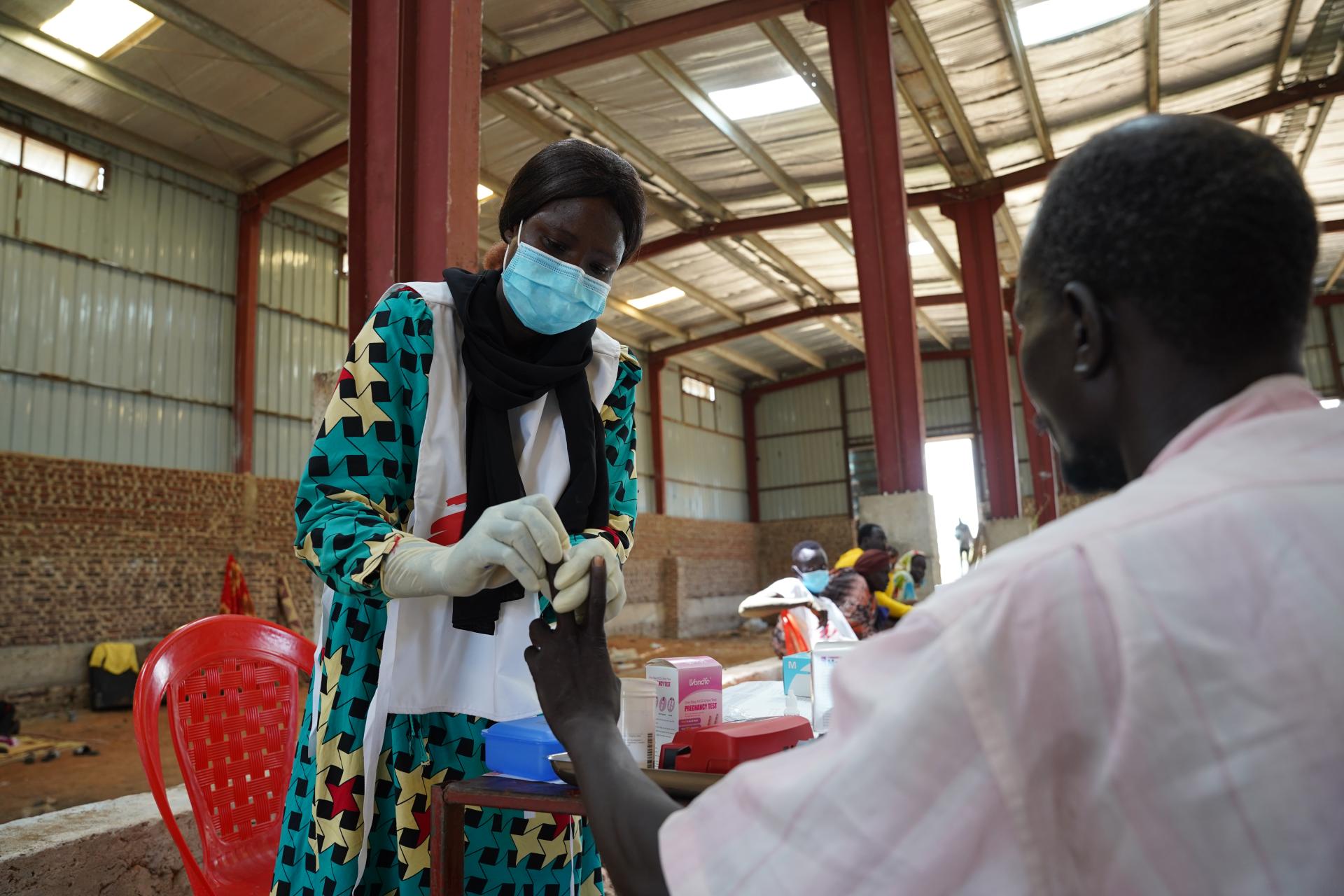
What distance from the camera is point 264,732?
234cm

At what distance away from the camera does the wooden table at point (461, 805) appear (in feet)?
4.30

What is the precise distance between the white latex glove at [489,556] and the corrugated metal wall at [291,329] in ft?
40.8

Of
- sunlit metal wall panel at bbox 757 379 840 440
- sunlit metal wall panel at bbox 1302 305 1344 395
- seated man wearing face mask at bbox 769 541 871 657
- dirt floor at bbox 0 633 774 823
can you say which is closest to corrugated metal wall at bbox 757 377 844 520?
sunlit metal wall panel at bbox 757 379 840 440

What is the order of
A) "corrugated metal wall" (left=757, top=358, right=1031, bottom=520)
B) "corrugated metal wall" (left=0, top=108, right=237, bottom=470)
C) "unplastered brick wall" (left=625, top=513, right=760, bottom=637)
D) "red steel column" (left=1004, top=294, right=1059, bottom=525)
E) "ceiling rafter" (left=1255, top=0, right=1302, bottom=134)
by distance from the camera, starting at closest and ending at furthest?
"corrugated metal wall" (left=0, top=108, right=237, bottom=470)
"ceiling rafter" (left=1255, top=0, right=1302, bottom=134)
"red steel column" (left=1004, top=294, right=1059, bottom=525)
"unplastered brick wall" (left=625, top=513, right=760, bottom=637)
"corrugated metal wall" (left=757, top=358, right=1031, bottom=520)

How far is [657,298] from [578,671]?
17.0 metres

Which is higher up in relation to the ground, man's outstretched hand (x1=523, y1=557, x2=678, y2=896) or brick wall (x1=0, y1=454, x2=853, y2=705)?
brick wall (x1=0, y1=454, x2=853, y2=705)

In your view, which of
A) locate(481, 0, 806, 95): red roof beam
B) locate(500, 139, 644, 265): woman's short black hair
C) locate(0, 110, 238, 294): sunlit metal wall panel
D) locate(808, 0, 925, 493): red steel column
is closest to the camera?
locate(500, 139, 644, 265): woman's short black hair

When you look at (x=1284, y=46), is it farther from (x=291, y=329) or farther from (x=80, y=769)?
(x=80, y=769)

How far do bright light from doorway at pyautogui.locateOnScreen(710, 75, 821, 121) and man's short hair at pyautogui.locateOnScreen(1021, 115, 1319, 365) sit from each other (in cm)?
1098

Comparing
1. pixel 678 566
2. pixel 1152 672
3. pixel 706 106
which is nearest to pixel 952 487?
pixel 678 566

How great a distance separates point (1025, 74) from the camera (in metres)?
11.0

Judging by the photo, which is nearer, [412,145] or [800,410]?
[412,145]

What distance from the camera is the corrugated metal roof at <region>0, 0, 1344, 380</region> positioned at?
9.80 m

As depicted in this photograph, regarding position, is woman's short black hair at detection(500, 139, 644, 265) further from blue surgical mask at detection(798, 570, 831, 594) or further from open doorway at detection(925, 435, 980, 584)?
open doorway at detection(925, 435, 980, 584)
